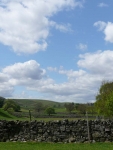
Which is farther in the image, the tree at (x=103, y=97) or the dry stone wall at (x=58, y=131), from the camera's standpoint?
the tree at (x=103, y=97)

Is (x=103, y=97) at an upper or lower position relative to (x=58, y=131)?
upper

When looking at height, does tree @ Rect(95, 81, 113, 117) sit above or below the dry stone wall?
above

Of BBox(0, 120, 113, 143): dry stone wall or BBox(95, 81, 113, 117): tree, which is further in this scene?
BBox(95, 81, 113, 117): tree

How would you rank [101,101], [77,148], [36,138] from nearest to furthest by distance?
[77,148] → [36,138] → [101,101]

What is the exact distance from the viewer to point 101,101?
65875mm

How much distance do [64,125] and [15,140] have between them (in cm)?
425

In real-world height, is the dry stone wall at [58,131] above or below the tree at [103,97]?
below

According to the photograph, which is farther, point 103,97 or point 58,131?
point 103,97

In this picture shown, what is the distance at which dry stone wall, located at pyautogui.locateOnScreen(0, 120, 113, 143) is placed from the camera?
23078mm

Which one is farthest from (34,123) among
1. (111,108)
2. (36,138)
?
(111,108)

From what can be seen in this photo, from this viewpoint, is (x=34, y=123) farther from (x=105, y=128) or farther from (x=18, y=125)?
(x=105, y=128)

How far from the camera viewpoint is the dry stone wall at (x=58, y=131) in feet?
75.7

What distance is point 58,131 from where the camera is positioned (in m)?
23.3

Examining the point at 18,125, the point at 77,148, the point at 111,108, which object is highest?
the point at 111,108
